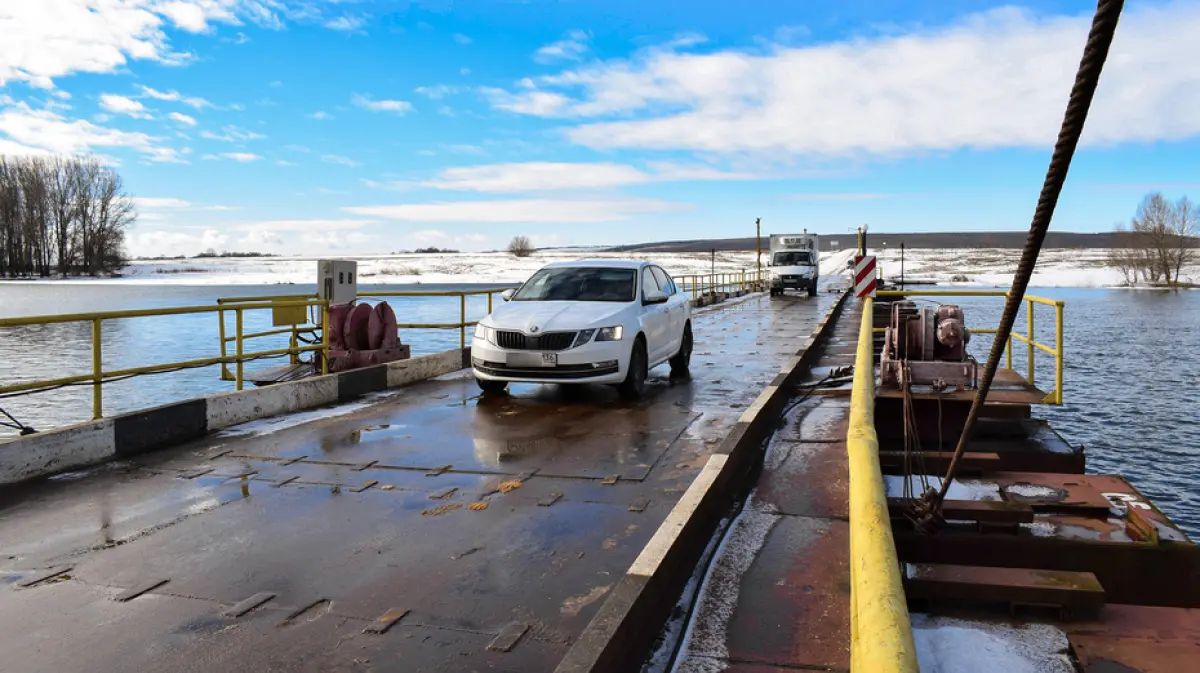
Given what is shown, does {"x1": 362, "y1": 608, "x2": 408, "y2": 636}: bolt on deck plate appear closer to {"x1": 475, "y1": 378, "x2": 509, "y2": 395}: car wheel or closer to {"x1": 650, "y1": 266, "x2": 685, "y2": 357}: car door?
{"x1": 475, "y1": 378, "x2": 509, "y2": 395}: car wheel

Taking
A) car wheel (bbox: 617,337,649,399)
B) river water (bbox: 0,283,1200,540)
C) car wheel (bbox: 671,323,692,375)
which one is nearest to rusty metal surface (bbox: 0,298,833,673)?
car wheel (bbox: 617,337,649,399)

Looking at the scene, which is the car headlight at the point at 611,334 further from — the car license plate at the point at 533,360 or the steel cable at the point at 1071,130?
the steel cable at the point at 1071,130

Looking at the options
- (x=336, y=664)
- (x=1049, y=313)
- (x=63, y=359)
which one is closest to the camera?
(x=336, y=664)

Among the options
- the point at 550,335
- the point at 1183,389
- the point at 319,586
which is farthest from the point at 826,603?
the point at 1183,389

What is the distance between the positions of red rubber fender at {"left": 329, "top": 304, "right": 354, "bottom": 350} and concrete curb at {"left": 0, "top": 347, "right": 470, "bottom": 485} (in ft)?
3.15

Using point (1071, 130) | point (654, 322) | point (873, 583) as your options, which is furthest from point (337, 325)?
point (1071, 130)

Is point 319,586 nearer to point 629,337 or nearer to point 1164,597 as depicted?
point 1164,597

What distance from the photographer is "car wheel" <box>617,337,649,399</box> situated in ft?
32.5

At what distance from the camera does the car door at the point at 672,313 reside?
1152 cm

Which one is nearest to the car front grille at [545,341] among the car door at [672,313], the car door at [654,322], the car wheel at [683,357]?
→ the car door at [654,322]

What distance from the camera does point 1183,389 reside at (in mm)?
17609

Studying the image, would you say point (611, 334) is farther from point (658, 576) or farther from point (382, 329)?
point (658, 576)

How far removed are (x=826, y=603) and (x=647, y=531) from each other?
129 centimetres

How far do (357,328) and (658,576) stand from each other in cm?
881
